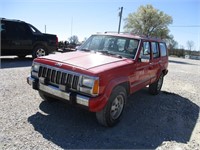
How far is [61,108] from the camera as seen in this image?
15.8 feet

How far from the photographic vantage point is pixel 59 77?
3834 millimetres

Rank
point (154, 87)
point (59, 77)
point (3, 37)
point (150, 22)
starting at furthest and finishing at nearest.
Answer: point (150, 22)
point (3, 37)
point (154, 87)
point (59, 77)

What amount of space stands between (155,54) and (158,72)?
26.1 inches

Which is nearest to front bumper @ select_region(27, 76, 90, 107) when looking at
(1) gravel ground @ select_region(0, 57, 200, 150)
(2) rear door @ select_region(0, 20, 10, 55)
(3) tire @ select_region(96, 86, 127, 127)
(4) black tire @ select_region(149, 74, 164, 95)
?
(3) tire @ select_region(96, 86, 127, 127)

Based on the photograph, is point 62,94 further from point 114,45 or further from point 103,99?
point 114,45

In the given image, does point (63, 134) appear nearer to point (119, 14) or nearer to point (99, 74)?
point (99, 74)

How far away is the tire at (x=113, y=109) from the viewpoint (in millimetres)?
3894

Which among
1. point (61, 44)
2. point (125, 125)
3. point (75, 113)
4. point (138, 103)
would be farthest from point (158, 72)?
point (61, 44)

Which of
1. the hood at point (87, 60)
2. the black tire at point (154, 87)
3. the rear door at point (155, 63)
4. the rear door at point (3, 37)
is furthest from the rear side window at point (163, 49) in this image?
the rear door at point (3, 37)

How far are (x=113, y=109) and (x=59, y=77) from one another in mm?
1263

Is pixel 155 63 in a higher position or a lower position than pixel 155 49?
lower

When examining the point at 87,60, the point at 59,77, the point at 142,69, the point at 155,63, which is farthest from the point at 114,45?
the point at 59,77

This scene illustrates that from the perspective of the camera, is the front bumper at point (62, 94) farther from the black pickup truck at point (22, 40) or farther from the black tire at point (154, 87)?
the black pickup truck at point (22, 40)

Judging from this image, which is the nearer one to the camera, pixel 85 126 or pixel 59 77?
pixel 59 77
